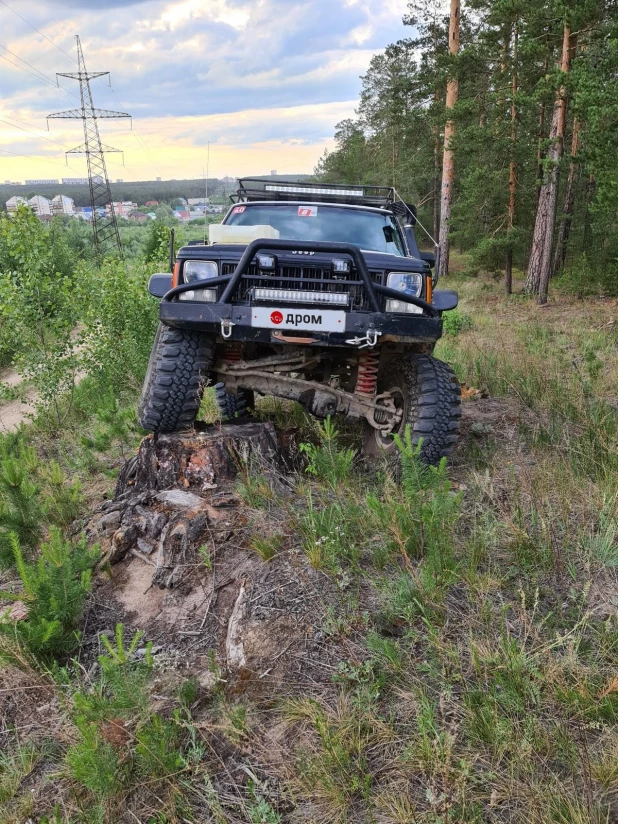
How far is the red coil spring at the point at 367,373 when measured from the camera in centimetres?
436

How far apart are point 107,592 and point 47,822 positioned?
133 cm

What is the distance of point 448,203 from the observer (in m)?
20.2

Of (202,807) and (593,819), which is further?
(202,807)

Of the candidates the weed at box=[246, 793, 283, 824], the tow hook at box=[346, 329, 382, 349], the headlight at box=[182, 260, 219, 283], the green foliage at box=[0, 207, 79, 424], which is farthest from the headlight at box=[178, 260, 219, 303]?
the green foliage at box=[0, 207, 79, 424]

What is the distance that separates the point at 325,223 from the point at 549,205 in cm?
1334

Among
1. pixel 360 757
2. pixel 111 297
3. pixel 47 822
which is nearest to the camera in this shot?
pixel 47 822

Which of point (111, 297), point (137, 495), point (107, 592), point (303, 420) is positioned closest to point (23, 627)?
point (107, 592)

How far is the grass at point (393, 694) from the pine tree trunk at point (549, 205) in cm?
1331

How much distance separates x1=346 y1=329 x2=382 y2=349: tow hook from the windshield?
146 centimetres

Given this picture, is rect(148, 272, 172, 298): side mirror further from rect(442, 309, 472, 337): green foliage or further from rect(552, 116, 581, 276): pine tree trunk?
rect(552, 116, 581, 276): pine tree trunk

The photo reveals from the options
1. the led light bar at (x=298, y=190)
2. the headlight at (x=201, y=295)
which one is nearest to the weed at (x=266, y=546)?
the headlight at (x=201, y=295)

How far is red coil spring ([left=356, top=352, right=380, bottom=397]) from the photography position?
436 centimetres

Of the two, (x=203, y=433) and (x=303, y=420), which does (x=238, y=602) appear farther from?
(x=303, y=420)

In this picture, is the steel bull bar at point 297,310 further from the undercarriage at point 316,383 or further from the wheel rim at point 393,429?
the wheel rim at point 393,429
